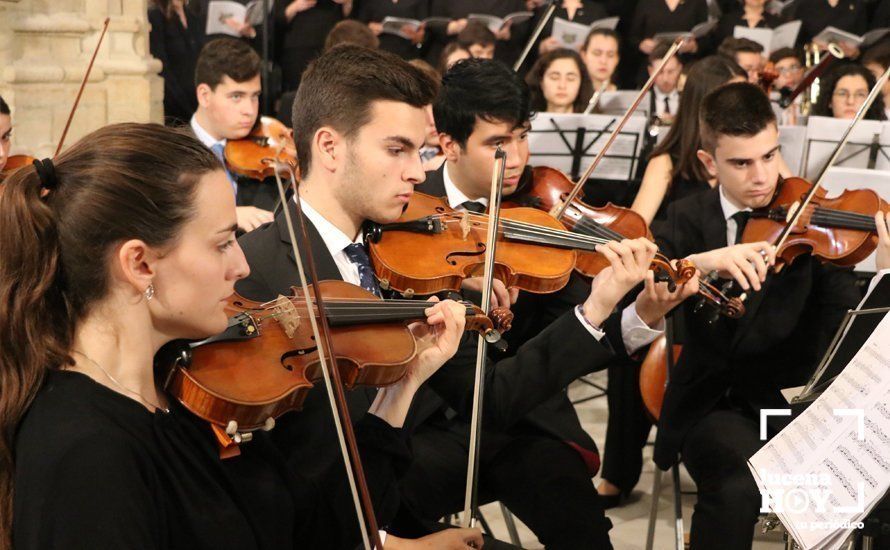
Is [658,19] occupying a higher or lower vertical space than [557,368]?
higher

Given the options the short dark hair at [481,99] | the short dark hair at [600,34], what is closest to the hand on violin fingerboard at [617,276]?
the short dark hair at [481,99]

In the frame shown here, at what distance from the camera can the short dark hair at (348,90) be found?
217 centimetres

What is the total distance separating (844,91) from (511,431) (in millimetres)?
3633

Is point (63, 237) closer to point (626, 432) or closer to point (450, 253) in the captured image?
point (450, 253)

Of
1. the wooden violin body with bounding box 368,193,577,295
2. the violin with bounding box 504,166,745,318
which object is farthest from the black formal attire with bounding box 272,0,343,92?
the wooden violin body with bounding box 368,193,577,295

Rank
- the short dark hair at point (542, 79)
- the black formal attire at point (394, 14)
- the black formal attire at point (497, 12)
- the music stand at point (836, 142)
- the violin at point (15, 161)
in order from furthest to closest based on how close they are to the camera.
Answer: the black formal attire at point (497, 12)
the black formal attire at point (394, 14)
the short dark hair at point (542, 79)
the music stand at point (836, 142)
the violin at point (15, 161)

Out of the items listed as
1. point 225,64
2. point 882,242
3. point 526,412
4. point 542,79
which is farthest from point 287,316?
point 542,79

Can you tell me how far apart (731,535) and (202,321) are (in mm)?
1593

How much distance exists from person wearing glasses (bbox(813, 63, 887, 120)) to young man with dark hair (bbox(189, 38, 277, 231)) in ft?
10.1

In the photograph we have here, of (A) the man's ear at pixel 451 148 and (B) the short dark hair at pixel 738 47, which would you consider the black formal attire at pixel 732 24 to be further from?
(A) the man's ear at pixel 451 148

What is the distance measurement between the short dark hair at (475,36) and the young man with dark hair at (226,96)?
1984mm

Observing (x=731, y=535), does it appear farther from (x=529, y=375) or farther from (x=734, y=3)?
(x=734, y=3)

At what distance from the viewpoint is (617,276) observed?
87.1 inches

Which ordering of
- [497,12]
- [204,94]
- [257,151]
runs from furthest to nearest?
[497,12], [204,94], [257,151]
